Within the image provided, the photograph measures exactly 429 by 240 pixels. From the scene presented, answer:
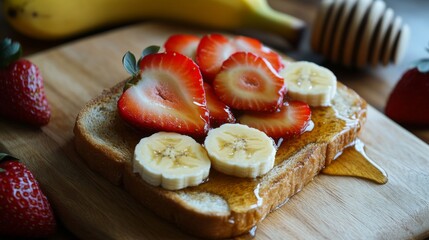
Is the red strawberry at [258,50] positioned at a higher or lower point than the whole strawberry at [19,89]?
higher

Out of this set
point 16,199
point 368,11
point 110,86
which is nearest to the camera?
point 16,199

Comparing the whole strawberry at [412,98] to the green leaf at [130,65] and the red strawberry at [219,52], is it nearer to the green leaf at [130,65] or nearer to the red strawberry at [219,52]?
the red strawberry at [219,52]

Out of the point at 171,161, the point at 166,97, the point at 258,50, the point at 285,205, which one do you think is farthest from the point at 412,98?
the point at 171,161

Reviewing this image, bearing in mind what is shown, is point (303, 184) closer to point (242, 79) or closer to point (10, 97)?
point (242, 79)

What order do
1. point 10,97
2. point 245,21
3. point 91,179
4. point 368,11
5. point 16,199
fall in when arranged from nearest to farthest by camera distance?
1. point 16,199
2. point 91,179
3. point 10,97
4. point 368,11
5. point 245,21

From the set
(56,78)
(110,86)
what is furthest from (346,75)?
(56,78)

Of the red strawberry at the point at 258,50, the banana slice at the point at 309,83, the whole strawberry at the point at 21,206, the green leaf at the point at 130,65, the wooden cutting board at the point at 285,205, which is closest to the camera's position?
the whole strawberry at the point at 21,206

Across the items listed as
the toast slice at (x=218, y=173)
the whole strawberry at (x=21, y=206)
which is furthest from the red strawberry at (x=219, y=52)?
the whole strawberry at (x=21, y=206)

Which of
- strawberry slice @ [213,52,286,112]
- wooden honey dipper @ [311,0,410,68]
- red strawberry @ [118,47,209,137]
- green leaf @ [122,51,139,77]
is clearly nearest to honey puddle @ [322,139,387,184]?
strawberry slice @ [213,52,286,112]
